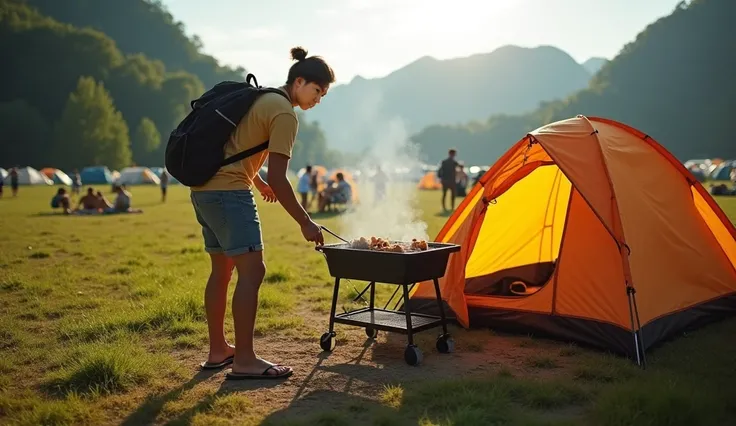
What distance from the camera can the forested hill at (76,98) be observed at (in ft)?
236

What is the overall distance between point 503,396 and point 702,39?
13011cm

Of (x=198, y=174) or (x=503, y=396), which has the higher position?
(x=198, y=174)

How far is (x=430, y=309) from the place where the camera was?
263 inches

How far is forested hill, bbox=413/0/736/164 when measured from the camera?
350 ft

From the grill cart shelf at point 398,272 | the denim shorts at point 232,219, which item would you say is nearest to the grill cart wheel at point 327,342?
the grill cart shelf at point 398,272

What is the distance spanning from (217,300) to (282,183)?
1120 mm

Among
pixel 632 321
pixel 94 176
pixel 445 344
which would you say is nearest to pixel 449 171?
pixel 445 344

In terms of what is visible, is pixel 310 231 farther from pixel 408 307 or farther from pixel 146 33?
pixel 146 33

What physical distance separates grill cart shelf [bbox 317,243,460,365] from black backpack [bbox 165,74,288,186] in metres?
1.11

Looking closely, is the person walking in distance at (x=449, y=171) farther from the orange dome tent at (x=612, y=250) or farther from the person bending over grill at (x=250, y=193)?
the person bending over grill at (x=250, y=193)

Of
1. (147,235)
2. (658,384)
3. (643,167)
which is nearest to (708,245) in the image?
(643,167)

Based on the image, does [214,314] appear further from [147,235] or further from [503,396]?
[147,235]

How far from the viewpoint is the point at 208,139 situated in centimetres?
472

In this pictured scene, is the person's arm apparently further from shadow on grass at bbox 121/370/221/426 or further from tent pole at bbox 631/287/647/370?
tent pole at bbox 631/287/647/370
